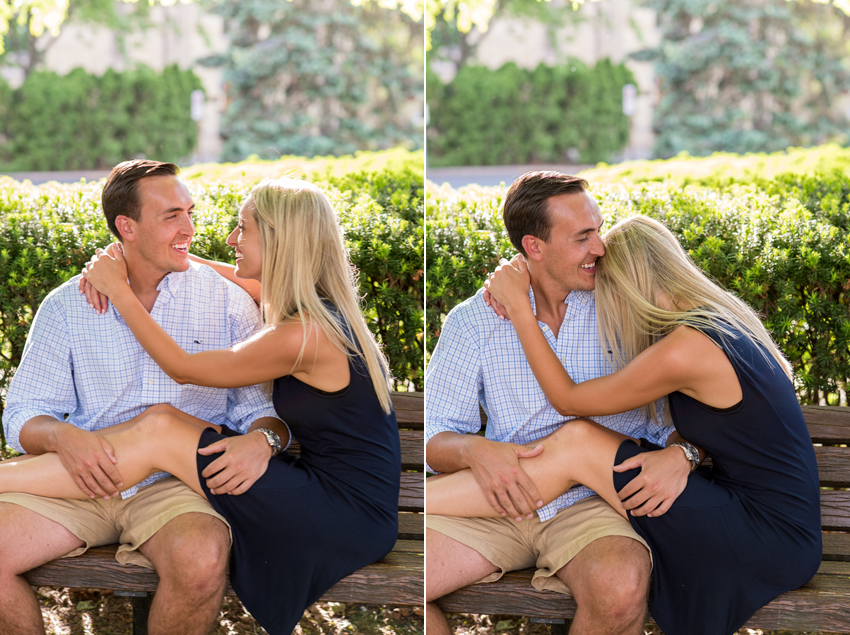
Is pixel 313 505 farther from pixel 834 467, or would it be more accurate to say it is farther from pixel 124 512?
pixel 834 467

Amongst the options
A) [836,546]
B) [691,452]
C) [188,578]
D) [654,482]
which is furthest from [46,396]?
[836,546]

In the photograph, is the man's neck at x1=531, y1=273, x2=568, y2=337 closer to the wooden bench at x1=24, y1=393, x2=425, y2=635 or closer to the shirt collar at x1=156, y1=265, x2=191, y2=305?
the wooden bench at x1=24, y1=393, x2=425, y2=635

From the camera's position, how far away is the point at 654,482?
233 centimetres

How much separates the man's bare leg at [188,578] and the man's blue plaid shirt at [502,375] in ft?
2.44

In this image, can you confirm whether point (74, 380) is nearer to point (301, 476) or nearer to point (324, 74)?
point (301, 476)

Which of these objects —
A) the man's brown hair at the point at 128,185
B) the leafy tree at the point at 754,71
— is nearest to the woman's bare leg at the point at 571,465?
the man's brown hair at the point at 128,185

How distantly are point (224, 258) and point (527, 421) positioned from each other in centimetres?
130

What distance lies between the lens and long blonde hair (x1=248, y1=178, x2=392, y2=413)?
8.15 feet

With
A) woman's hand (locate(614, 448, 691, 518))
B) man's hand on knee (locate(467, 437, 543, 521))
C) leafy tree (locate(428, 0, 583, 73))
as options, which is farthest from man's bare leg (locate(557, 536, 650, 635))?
leafy tree (locate(428, 0, 583, 73))

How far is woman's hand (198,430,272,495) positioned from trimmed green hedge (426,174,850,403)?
0.88 m

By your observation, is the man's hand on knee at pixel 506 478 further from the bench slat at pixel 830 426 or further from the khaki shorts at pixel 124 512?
the bench slat at pixel 830 426

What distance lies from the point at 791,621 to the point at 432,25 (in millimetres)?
14075

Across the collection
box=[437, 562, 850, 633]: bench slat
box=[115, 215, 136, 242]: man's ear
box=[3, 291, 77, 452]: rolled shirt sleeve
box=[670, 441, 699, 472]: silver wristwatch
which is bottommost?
box=[437, 562, 850, 633]: bench slat

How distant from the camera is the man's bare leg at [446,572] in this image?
2.40m
